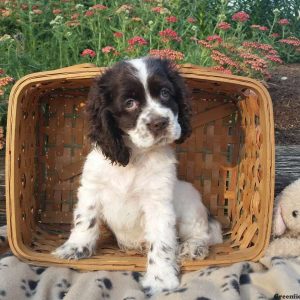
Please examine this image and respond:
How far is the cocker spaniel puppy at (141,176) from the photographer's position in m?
3.00

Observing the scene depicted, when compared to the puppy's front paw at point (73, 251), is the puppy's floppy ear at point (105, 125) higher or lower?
higher

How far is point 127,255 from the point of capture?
3410 millimetres

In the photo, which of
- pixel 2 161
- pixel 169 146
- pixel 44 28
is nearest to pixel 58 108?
pixel 2 161

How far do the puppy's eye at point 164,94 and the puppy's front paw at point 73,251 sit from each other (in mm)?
1108

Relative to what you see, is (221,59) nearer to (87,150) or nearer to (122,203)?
(87,150)

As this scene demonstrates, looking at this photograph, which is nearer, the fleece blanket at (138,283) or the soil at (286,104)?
the fleece blanket at (138,283)

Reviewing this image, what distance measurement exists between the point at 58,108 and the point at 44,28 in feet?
5.95

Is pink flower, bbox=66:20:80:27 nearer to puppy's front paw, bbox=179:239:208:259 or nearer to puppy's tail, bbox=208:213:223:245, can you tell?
puppy's tail, bbox=208:213:223:245

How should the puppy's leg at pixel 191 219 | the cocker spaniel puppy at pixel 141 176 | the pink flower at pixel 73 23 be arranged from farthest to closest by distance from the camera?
the pink flower at pixel 73 23
the puppy's leg at pixel 191 219
the cocker spaniel puppy at pixel 141 176

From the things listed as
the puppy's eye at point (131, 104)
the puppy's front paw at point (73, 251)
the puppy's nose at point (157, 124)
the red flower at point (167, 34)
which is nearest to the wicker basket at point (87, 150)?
the puppy's front paw at point (73, 251)

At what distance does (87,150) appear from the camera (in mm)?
4160

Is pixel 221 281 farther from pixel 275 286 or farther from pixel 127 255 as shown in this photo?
pixel 127 255

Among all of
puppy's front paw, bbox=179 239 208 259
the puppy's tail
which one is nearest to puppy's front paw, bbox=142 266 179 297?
puppy's front paw, bbox=179 239 208 259

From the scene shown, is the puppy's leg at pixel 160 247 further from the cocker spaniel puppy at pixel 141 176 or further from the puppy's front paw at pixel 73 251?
the puppy's front paw at pixel 73 251
